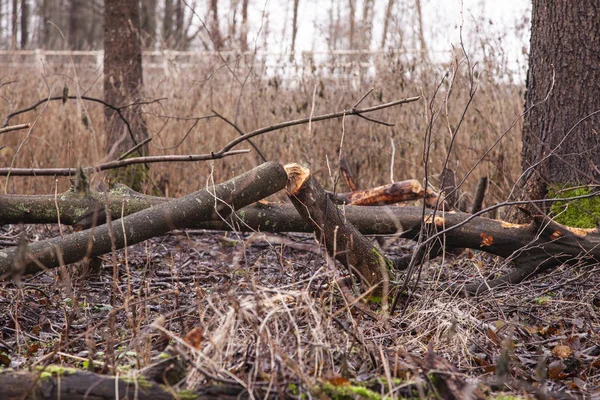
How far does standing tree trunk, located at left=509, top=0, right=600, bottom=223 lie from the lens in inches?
178

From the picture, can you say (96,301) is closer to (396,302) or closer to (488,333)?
(396,302)

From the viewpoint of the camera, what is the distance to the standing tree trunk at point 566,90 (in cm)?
452

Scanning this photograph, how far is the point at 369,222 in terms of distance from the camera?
4184 mm

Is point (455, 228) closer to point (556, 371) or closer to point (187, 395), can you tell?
point (556, 371)

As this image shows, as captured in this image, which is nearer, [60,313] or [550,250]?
[60,313]

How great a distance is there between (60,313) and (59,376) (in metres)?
1.73

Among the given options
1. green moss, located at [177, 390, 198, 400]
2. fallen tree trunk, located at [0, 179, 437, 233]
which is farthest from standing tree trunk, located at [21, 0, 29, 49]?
green moss, located at [177, 390, 198, 400]

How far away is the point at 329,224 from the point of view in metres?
3.42

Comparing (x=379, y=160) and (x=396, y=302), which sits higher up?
(x=379, y=160)

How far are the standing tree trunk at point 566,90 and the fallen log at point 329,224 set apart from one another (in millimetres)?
1530

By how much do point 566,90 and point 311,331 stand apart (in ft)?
9.80

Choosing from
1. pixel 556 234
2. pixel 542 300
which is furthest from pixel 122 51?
pixel 542 300

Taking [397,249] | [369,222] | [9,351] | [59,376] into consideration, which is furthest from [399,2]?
[59,376]

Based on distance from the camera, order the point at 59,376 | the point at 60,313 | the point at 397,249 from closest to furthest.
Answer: the point at 59,376, the point at 60,313, the point at 397,249
